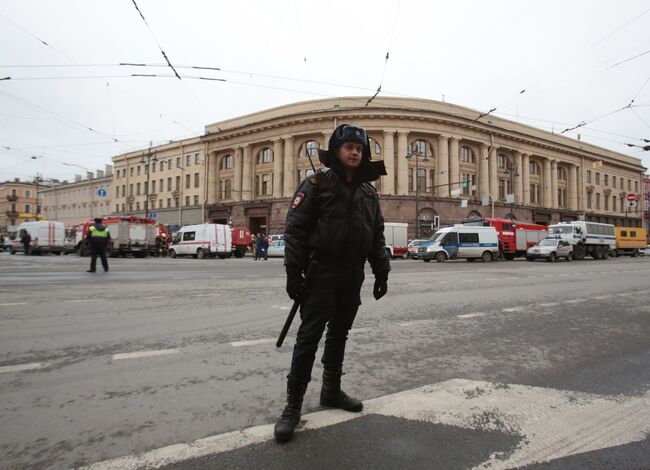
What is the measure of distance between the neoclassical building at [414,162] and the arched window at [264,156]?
0.41ft

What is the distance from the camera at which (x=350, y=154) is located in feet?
8.06

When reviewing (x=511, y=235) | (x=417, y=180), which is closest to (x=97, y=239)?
(x=511, y=235)

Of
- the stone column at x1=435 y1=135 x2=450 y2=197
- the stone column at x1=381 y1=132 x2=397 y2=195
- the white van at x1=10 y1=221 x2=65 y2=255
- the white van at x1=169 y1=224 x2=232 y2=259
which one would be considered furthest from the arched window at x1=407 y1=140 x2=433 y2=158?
Answer: the white van at x1=10 y1=221 x2=65 y2=255

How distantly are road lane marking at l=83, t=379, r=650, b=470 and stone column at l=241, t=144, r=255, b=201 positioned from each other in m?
44.5

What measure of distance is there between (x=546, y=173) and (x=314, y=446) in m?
59.5

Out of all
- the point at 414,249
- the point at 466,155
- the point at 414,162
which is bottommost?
the point at 414,249

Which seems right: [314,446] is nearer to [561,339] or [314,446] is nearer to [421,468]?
[421,468]

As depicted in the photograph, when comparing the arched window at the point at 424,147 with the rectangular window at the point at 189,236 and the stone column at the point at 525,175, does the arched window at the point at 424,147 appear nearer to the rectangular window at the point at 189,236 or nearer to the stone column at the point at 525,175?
the stone column at the point at 525,175

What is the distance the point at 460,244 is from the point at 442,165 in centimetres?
2133

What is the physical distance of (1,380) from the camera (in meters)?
2.87

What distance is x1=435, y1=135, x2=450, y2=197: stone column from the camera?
139 feet

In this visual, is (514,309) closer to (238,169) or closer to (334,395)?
(334,395)

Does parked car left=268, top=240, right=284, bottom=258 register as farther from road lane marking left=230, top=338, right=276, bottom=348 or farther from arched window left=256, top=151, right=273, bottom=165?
road lane marking left=230, top=338, right=276, bottom=348

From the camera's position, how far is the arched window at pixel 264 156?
46.2 meters
